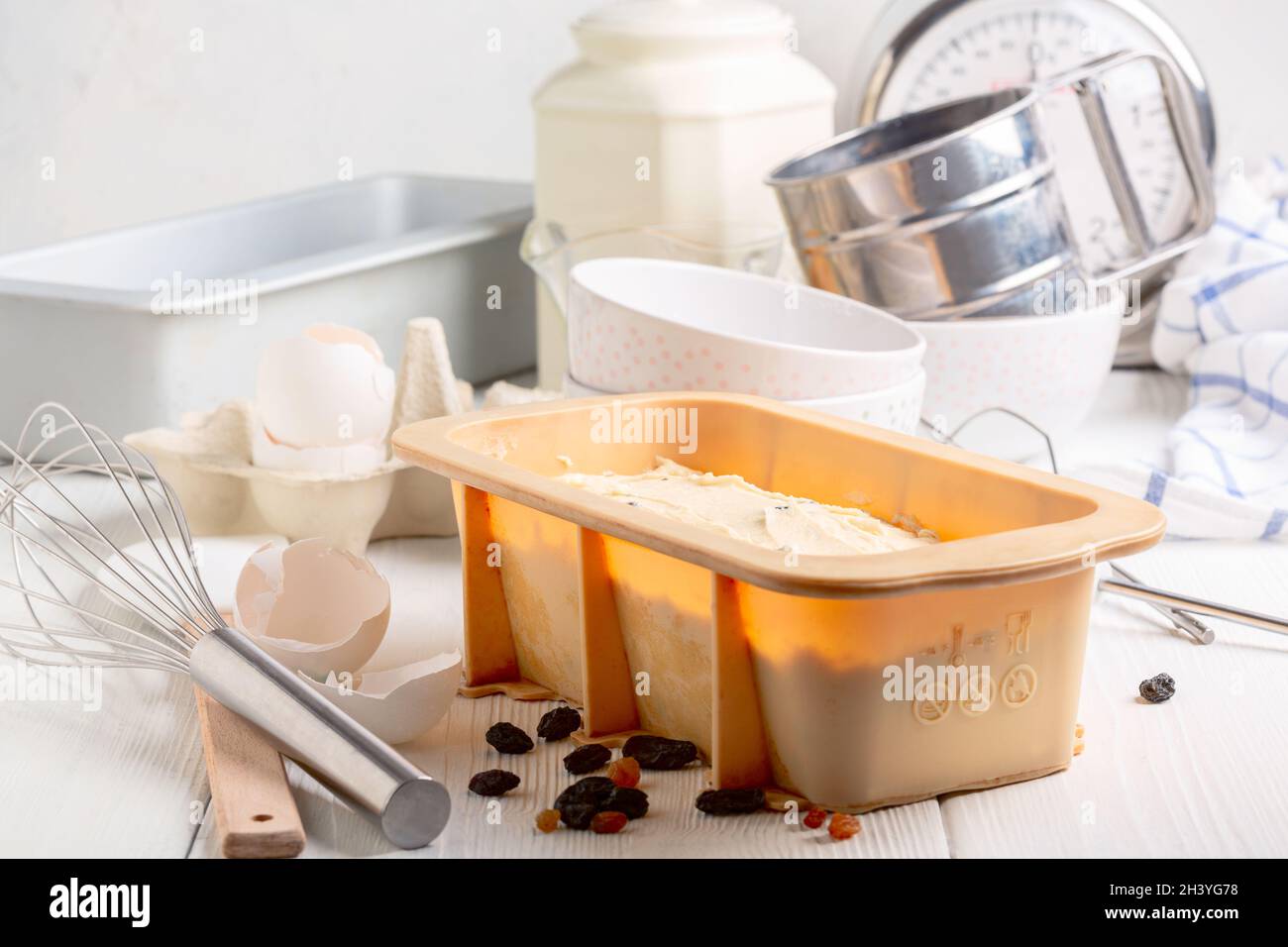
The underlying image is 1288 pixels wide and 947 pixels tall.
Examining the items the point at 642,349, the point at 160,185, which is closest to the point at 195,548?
the point at 642,349

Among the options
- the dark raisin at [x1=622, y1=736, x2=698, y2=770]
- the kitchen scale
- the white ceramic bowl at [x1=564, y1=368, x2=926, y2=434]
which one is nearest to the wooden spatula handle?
the dark raisin at [x1=622, y1=736, x2=698, y2=770]

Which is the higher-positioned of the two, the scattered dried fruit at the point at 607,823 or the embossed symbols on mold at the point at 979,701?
the embossed symbols on mold at the point at 979,701

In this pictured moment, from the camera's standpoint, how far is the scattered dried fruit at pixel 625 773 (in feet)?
1.76

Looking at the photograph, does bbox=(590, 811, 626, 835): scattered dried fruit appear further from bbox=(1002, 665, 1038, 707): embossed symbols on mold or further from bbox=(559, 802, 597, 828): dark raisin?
bbox=(1002, 665, 1038, 707): embossed symbols on mold

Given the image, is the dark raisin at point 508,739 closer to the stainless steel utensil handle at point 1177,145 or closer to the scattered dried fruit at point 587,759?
the scattered dried fruit at point 587,759

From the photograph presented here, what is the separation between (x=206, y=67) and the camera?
1.27 meters

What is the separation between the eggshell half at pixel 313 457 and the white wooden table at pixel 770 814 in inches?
4.3

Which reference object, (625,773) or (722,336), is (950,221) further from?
(625,773)

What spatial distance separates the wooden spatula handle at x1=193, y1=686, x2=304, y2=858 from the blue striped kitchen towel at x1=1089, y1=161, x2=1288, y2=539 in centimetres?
50

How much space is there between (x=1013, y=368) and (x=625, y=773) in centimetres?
44

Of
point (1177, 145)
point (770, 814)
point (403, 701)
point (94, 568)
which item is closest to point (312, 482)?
point (94, 568)

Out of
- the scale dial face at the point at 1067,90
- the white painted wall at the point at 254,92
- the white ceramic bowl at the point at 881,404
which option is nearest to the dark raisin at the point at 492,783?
the white ceramic bowl at the point at 881,404

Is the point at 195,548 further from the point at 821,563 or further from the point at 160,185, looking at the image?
the point at 160,185

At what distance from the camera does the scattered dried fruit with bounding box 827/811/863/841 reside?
50 cm
